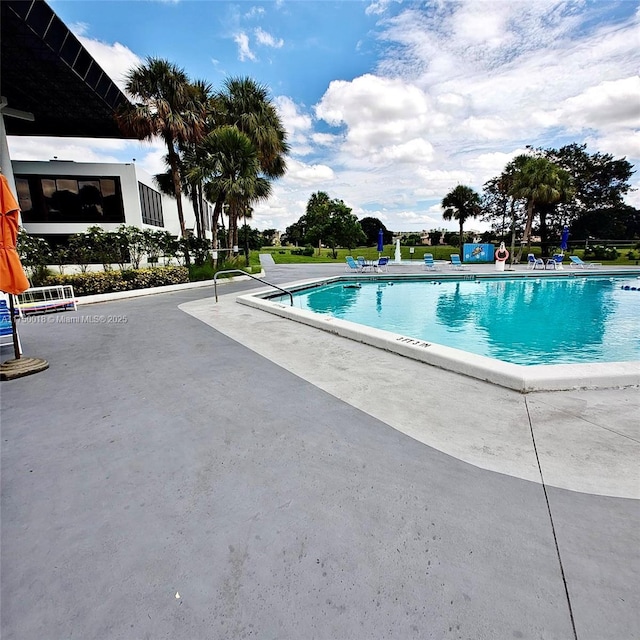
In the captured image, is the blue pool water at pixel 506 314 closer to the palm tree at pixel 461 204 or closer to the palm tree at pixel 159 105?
the palm tree at pixel 159 105

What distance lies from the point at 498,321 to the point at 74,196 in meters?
20.8

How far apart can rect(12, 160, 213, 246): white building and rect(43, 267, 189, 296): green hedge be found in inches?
264

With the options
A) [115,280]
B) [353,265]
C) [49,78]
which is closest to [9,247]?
[115,280]

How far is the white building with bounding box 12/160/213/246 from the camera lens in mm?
17281

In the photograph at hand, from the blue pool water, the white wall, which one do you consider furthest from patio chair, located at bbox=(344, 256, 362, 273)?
the white wall

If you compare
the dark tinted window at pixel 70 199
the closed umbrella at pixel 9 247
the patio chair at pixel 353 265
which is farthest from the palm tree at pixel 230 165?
the closed umbrella at pixel 9 247

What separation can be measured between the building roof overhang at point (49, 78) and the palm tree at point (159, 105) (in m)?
0.94

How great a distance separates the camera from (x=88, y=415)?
10.8 feet

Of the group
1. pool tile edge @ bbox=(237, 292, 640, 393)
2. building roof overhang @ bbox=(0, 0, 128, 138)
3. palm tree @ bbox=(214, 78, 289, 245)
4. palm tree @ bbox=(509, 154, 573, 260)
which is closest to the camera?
pool tile edge @ bbox=(237, 292, 640, 393)

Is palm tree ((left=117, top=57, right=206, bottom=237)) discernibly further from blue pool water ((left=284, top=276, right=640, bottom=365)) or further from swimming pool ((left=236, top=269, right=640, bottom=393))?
blue pool water ((left=284, top=276, right=640, bottom=365))

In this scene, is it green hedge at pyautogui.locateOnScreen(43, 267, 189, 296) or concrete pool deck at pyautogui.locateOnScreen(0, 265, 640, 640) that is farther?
green hedge at pyautogui.locateOnScreen(43, 267, 189, 296)

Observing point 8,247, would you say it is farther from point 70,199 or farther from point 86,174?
point 70,199

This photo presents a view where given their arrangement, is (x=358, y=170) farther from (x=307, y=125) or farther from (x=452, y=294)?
(x=452, y=294)

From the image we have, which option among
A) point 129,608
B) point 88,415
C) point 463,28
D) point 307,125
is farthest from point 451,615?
point 307,125
